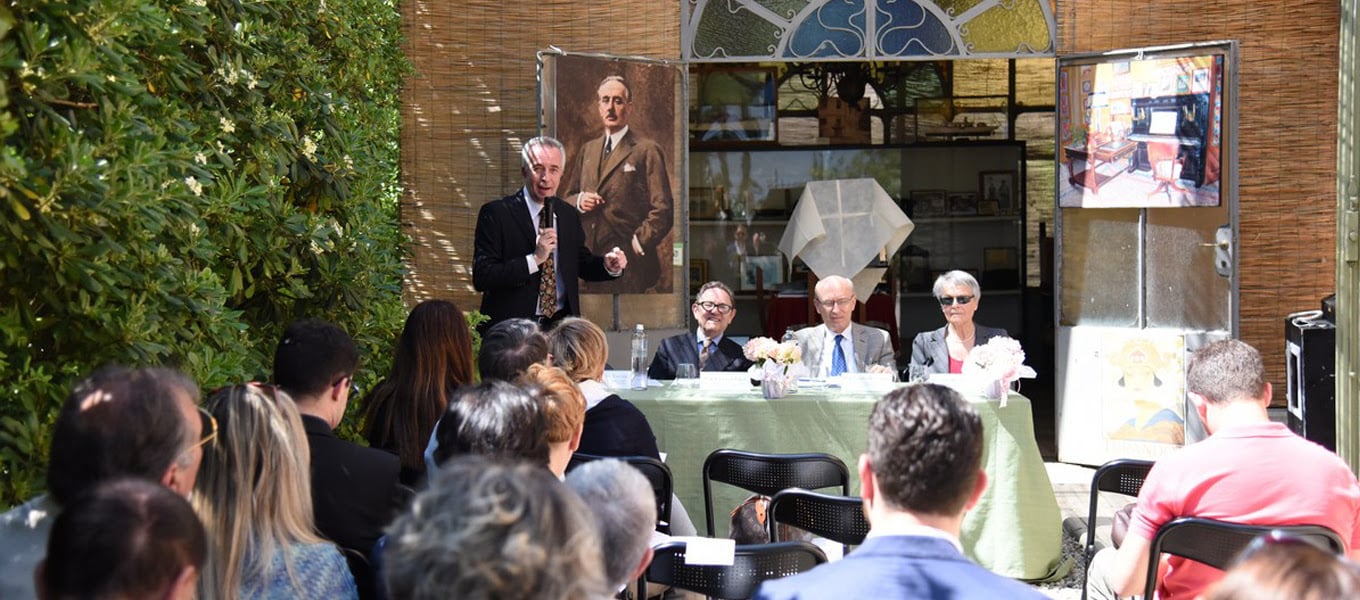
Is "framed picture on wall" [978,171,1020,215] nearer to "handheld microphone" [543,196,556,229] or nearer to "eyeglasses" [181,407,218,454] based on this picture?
"handheld microphone" [543,196,556,229]

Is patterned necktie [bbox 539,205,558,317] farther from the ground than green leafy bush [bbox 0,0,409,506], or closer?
closer

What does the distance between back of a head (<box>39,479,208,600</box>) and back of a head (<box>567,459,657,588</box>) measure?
26.2 inches

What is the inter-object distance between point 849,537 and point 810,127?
7.63m

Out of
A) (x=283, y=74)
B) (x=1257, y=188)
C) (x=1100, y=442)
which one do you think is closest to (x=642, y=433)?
(x=283, y=74)

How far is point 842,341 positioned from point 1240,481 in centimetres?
342

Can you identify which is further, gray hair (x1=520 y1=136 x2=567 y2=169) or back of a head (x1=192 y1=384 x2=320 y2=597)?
gray hair (x1=520 y1=136 x2=567 y2=169)

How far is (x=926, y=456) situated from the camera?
2.21 metres

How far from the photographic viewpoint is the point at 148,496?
5.82 ft

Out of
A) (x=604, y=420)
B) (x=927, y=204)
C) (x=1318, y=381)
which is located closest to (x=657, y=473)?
(x=604, y=420)

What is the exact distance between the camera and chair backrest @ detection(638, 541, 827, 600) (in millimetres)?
3326

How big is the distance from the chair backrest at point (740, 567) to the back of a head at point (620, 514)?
43.1 inches

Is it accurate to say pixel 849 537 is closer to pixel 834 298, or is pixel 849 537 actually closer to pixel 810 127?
pixel 834 298

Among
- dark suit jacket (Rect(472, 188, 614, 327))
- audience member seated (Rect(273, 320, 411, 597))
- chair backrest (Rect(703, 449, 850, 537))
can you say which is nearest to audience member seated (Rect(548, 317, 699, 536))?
chair backrest (Rect(703, 449, 850, 537))

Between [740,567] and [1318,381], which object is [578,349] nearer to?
[740,567]
